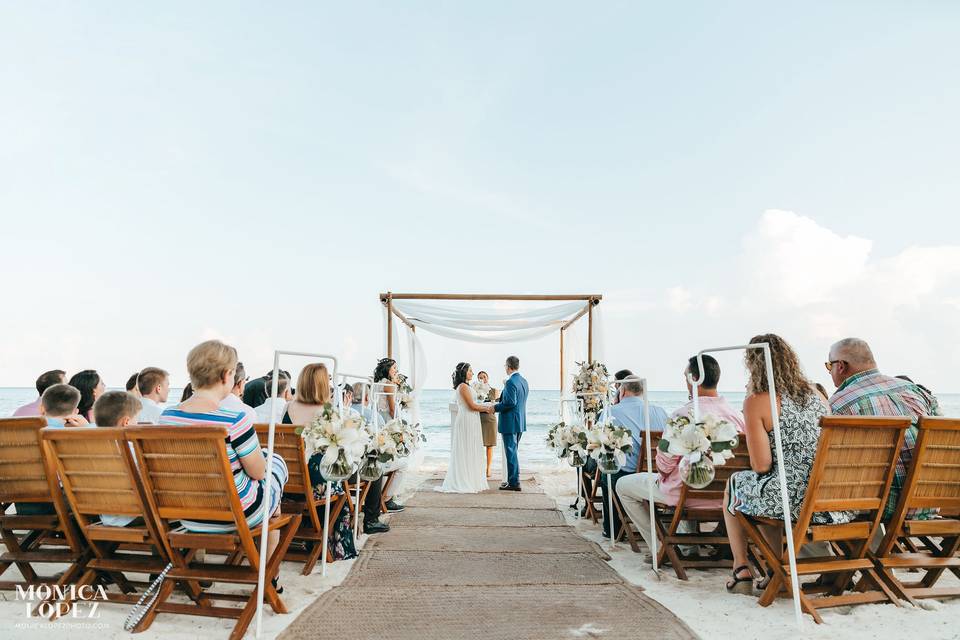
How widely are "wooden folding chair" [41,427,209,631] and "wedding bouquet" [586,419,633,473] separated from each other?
2981mm

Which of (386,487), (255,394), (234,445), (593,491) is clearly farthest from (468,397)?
(234,445)

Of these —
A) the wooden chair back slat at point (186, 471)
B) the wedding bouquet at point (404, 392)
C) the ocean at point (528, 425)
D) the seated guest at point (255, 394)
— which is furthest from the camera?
the ocean at point (528, 425)

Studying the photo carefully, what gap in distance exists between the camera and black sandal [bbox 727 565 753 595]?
3.38 metres

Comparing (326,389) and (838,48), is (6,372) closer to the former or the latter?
(326,389)

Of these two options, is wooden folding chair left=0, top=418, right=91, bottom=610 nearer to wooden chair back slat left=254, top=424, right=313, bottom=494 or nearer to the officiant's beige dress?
wooden chair back slat left=254, top=424, right=313, bottom=494

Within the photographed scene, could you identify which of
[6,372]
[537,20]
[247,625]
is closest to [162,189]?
[537,20]

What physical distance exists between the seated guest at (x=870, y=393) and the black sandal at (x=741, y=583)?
83cm

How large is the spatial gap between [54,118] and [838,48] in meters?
15.5

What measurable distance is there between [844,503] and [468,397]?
5653mm

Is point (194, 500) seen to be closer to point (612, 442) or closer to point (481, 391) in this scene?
point (612, 442)

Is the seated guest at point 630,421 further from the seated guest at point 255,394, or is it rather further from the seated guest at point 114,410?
the seated guest at point 114,410

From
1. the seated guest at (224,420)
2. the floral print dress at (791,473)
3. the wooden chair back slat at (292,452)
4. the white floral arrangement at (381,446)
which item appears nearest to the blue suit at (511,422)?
the white floral arrangement at (381,446)

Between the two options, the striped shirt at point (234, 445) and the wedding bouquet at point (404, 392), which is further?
the wedding bouquet at point (404, 392)

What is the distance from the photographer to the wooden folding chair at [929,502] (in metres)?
3.04
